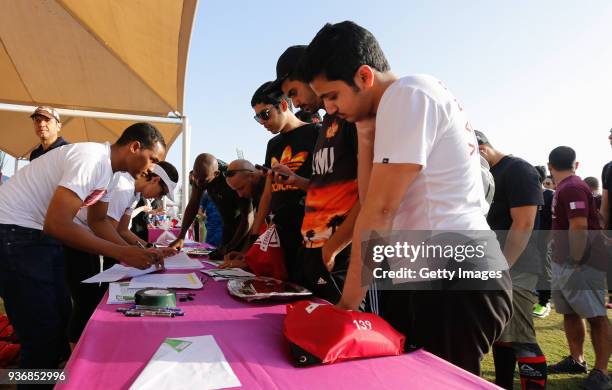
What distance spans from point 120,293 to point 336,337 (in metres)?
0.93

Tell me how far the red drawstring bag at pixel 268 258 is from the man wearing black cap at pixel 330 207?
144 millimetres

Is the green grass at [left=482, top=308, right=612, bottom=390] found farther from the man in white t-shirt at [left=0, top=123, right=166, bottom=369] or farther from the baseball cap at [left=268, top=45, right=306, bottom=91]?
the man in white t-shirt at [left=0, top=123, right=166, bottom=369]

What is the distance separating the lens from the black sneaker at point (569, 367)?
2.72 metres

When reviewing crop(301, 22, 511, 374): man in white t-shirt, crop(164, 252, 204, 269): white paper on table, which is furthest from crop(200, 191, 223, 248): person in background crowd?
crop(301, 22, 511, 374): man in white t-shirt

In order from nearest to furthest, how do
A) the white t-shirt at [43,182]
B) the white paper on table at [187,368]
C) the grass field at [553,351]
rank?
the white paper on table at [187,368] < the white t-shirt at [43,182] < the grass field at [553,351]

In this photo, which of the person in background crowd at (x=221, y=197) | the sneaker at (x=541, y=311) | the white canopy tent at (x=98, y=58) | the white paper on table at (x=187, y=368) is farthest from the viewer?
the white canopy tent at (x=98, y=58)

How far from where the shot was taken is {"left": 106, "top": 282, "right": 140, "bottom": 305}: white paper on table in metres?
1.27

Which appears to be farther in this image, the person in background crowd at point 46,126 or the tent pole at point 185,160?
the tent pole at point 185,160

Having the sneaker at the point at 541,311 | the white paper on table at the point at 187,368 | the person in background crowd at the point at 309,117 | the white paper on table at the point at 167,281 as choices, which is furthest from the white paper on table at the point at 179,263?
the sneaker at the point at 541,311

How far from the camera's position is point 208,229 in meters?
4.29

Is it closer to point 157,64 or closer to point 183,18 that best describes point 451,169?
point 183,18

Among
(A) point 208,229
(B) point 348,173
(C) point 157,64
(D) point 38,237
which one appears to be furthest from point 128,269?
(C) point 157,64

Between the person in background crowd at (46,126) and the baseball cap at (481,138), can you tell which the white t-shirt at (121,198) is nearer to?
the person in background crowd at (46,126)

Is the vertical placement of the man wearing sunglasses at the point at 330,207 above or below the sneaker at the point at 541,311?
above
